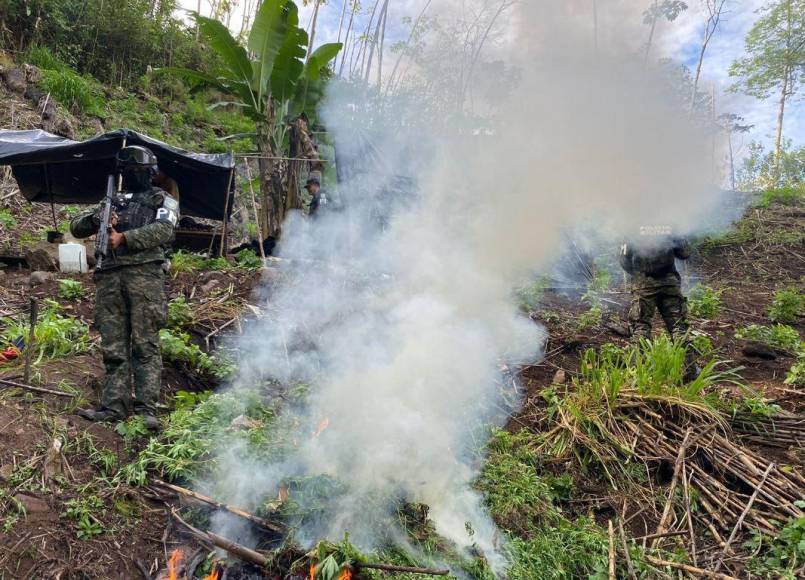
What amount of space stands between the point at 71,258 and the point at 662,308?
734 centimetres

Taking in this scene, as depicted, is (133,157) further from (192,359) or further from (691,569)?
(691,569)

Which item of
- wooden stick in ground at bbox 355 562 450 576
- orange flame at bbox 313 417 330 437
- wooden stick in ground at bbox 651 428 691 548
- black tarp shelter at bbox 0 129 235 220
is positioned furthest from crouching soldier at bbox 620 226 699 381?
black tarp shelter at bbox 0 129 235 220

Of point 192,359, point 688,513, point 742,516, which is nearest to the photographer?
point 742,516

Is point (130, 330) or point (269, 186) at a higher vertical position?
point (269, 186)

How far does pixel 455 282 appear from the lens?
5.50 m

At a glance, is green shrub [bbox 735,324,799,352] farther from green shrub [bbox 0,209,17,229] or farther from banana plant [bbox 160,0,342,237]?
green shrub [bbox 0,209,17,229]

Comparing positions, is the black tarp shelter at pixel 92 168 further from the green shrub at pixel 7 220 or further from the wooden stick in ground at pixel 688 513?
the wooden stick in ground at pixel 688 513

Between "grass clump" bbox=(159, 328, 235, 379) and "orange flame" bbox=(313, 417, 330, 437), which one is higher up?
"orange flame" bbox=(313, 417, 330, 437)

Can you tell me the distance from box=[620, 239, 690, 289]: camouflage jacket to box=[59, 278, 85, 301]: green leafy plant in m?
6.47

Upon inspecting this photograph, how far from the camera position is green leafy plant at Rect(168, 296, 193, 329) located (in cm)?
539

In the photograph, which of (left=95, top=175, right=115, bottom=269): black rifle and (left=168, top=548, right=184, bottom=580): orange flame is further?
(left=95, top=175, right=115, bottom=269): black rifle

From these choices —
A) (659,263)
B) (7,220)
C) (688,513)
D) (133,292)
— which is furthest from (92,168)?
(688,513)

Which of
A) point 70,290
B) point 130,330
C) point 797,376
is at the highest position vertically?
point 797,376

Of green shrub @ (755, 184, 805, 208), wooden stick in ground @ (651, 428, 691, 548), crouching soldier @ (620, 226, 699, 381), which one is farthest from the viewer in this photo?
green shrub @ (755, 184, 805, 208)
